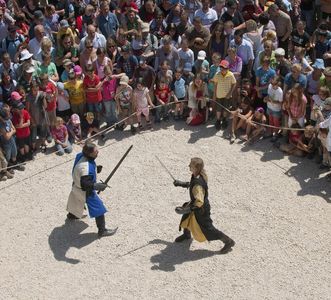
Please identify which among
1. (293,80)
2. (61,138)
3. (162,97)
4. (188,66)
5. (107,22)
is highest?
(107,22)

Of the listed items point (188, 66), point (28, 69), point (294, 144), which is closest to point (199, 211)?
point (294, 144)

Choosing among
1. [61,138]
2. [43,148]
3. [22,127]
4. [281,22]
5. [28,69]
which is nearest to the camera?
[22,127]

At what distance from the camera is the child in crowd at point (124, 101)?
13030 mm

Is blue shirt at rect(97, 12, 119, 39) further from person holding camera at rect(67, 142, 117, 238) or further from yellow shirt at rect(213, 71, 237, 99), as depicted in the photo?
person holding camera at rect(67, 142, 117, 238)

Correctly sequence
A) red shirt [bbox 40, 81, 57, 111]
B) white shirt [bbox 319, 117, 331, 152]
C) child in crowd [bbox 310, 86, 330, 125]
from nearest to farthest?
white shirt [bbox 319, 117, 331, 152] → child in crowd [bbox 310, 86, 330, 125] → red shirt [bbox 40, 81, 57, 111]

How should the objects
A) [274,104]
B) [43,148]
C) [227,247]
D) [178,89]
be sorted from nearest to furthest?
[227,247]
[274,104]
[43,148]
[178,89]

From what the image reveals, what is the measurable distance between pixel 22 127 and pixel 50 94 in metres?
0.80

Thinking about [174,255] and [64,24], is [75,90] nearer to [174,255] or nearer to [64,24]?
[64,24]

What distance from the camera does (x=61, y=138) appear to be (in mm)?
12766

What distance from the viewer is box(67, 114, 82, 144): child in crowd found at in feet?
42.2

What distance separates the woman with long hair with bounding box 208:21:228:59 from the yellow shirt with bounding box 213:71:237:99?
2.95ft

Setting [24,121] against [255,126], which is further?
[255,126]

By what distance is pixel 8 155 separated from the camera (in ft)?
39.9

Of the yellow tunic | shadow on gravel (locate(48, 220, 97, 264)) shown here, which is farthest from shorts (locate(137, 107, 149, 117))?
the yellow tunic
